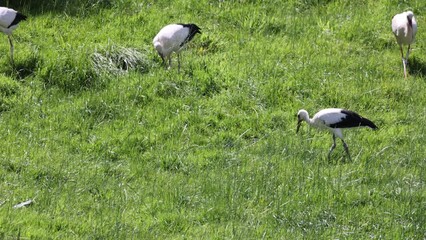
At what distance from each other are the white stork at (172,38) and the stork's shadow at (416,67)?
364cm

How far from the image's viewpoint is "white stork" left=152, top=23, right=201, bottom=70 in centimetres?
1372

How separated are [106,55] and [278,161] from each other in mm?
3934

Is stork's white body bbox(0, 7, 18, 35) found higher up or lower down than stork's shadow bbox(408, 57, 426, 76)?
higher up

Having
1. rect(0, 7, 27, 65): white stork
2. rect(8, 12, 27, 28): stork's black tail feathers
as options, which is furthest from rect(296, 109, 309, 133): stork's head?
rect(8, 12, 27, 28): stork's black tail feathers

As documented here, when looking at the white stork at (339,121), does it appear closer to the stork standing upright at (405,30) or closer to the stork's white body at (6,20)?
the stork standing upright at (405,30)

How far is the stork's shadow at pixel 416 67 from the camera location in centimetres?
1460

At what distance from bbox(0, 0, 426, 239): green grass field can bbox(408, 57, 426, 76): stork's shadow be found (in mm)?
32

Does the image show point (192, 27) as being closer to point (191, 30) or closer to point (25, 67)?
point (191, 30)

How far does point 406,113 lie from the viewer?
43.0 feet

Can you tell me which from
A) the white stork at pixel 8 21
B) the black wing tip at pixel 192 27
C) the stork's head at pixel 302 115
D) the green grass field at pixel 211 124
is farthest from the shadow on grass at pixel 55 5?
the stork's head at pixel 302 115

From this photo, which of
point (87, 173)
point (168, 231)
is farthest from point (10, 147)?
point (168, 231)

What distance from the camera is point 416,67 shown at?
583 inches

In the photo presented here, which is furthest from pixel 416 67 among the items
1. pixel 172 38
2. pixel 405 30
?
pixel 172 38

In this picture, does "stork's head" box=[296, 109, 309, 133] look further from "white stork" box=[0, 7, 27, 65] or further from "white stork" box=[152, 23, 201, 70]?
"white stork" box=[0, 7, 27, 65]
